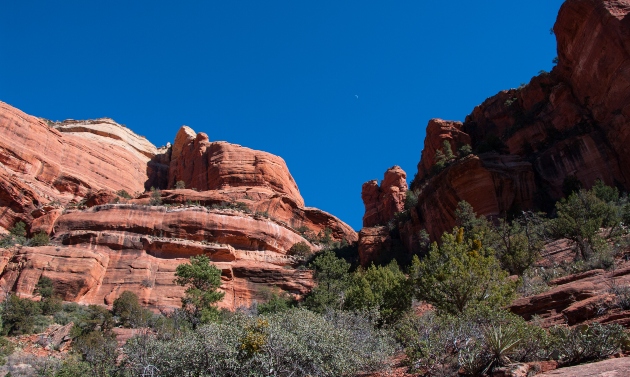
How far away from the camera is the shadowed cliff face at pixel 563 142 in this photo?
39.7m

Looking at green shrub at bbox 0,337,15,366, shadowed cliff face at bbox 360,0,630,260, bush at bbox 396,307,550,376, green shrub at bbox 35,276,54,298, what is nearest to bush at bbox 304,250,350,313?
shadowed cliff face at bbox 360,0,630,260

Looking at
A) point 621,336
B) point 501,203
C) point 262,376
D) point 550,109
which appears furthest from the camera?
point 550,109

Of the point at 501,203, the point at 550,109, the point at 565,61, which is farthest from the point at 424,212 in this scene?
the point at 565,61

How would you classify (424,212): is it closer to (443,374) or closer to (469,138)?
(469,138)

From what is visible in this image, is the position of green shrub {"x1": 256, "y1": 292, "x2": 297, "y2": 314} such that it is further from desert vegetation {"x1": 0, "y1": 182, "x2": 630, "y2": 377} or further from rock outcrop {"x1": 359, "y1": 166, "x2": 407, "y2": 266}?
rock outcrop {"x1": 359, "y1": 166, "x2": 407, "y2": 266}

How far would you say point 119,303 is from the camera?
3453cm

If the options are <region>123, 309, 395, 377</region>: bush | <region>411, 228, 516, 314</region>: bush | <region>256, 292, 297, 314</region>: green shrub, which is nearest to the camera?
<region>123, 309, 395, 377</region>: bush

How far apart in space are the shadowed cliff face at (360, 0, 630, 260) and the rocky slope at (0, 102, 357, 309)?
1188cm

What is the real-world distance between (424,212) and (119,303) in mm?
25683

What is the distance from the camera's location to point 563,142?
140 ft

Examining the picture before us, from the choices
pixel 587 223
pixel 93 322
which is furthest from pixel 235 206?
pixel 587 223

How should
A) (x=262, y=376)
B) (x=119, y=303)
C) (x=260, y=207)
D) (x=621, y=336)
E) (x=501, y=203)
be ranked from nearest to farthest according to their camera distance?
(x=621, y=336), (x=262, y=376), (x=119, y=303), (x=501, y=203), (x=260, y=207)

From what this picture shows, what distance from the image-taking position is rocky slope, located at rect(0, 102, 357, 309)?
38875 millimetres

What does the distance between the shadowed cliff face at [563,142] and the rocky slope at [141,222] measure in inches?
468
